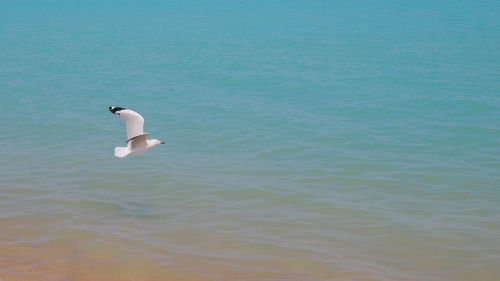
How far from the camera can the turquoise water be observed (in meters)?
8.41

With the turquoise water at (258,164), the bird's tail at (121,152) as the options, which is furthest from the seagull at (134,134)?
the turquoise water at (258,164)

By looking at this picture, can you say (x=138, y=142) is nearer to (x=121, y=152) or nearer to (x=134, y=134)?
(x=134, y=134)

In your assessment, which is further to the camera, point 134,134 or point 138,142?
point 138,142

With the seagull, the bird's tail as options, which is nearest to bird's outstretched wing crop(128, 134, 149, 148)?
the seagull

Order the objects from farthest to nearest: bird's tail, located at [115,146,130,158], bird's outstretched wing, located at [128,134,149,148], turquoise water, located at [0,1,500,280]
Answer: bird's outstretched wing, located at [128,134,149,148], bird's tail, located at [115,146,130,158], turquoise water, located at [0,1,500,280]

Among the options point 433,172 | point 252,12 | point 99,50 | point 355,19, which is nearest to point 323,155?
point 433,172

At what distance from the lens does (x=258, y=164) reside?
12664 mm

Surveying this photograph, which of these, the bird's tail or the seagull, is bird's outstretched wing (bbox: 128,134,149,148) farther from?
the bird's tail

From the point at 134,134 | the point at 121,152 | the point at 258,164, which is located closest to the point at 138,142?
the point at 134,134

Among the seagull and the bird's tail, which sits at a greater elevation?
the seagull

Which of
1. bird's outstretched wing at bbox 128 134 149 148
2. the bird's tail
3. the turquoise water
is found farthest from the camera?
bird's outstretched wing at bbox 128 134 149 148

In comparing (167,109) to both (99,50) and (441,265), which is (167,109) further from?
(99,50)

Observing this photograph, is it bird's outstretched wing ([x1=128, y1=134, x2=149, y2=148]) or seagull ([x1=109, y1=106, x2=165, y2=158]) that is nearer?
seagull ([x1=109, y1=106, x2=165, y2=158])

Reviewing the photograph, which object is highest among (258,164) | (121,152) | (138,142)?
(258,164)
